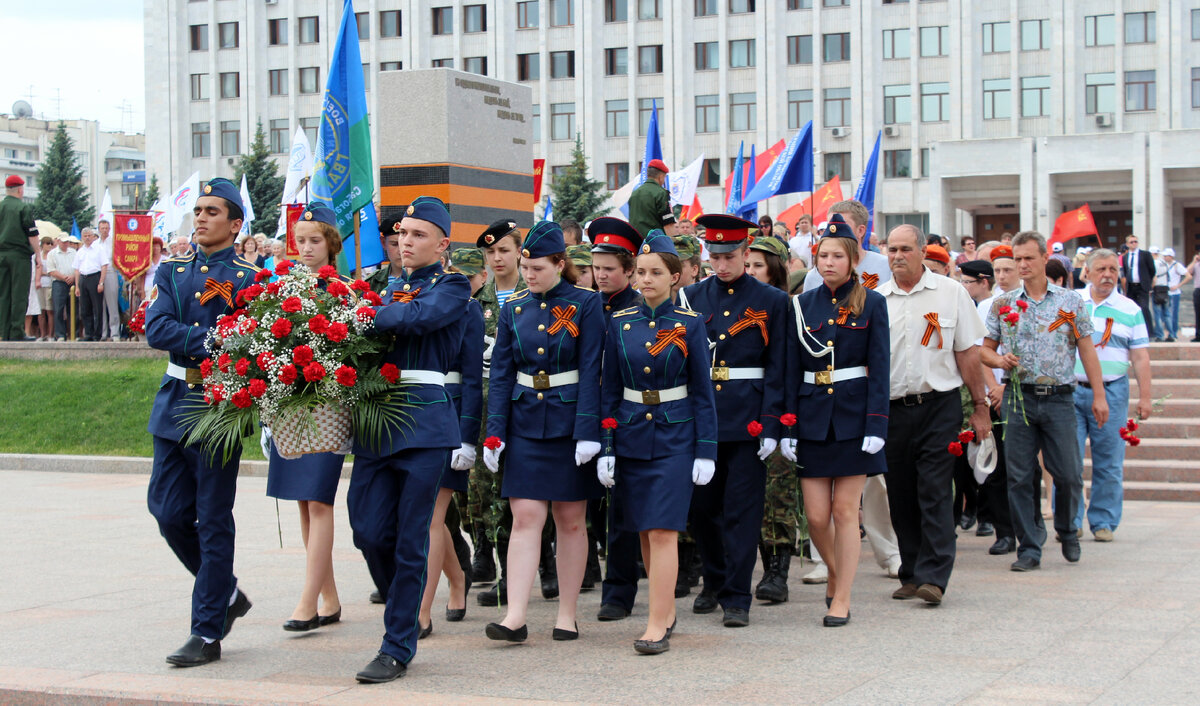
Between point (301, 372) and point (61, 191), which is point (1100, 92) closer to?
point (61, 191)

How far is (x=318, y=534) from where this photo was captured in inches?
281

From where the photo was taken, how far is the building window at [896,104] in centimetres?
6297

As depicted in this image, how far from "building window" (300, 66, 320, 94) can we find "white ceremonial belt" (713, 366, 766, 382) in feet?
226

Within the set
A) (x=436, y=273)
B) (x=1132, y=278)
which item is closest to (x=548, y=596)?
(x=436, y=273)

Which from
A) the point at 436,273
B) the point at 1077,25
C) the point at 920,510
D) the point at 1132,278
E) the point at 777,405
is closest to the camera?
the point at 436,273

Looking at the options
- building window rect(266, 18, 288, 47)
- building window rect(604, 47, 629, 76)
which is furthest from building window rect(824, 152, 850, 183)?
building window rect(266, 18, 288, 47)

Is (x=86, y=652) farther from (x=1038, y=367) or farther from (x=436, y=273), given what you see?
(x=1038, y=367)

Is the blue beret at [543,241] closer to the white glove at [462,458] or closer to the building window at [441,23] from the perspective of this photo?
the white glove at [462,458]

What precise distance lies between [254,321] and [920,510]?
4.15 metres

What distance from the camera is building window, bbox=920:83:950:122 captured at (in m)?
62.2

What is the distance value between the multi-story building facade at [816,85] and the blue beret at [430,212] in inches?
2002

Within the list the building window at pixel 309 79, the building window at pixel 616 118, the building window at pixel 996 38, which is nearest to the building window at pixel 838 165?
the building window at pixel 996 38

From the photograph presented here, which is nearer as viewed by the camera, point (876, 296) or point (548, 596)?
point (876, 296)

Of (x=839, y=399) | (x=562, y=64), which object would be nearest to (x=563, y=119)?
(x=562, y=64)
